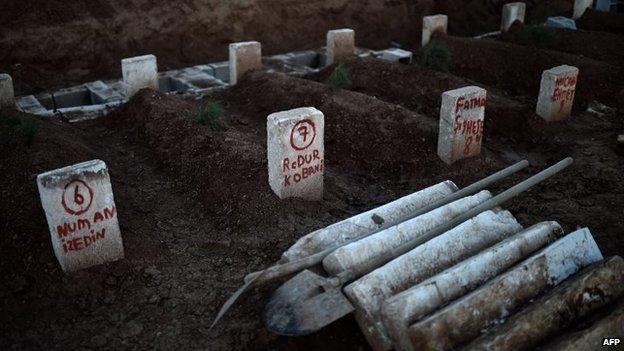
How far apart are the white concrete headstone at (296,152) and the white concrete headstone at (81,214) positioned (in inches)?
63.2

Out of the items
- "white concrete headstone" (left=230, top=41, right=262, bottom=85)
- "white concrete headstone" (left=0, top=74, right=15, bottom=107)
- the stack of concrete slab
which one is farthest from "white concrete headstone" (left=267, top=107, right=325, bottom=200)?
"white concrete headstone" (left=0, top=74, right=15, bottom=107)

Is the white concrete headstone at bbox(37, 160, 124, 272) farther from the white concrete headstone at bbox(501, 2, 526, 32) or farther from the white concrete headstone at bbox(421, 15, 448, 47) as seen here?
the white concrete headstone at bbox(501, 2, 526, 32)

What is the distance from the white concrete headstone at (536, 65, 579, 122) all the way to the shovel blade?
17.9 ft

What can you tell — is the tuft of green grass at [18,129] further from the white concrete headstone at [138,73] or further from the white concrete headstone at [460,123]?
the white concrete headstone at [460,123]

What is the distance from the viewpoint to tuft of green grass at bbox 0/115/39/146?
6504 millimetres

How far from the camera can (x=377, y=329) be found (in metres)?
3.90

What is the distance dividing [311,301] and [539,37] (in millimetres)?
9042

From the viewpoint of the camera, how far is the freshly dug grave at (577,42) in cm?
1100

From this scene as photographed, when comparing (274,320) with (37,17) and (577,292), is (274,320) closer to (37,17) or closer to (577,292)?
(577,292)

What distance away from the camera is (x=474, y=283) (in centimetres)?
415


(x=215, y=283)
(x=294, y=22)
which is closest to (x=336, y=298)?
(x=215, y=283)

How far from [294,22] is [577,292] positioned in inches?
375

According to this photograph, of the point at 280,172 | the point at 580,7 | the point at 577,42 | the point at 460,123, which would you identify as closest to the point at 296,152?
the point at 280,172

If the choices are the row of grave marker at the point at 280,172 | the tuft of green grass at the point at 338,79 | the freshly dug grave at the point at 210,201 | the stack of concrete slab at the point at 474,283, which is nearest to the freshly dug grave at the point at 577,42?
the freshly dug grave at the point at 210,201
